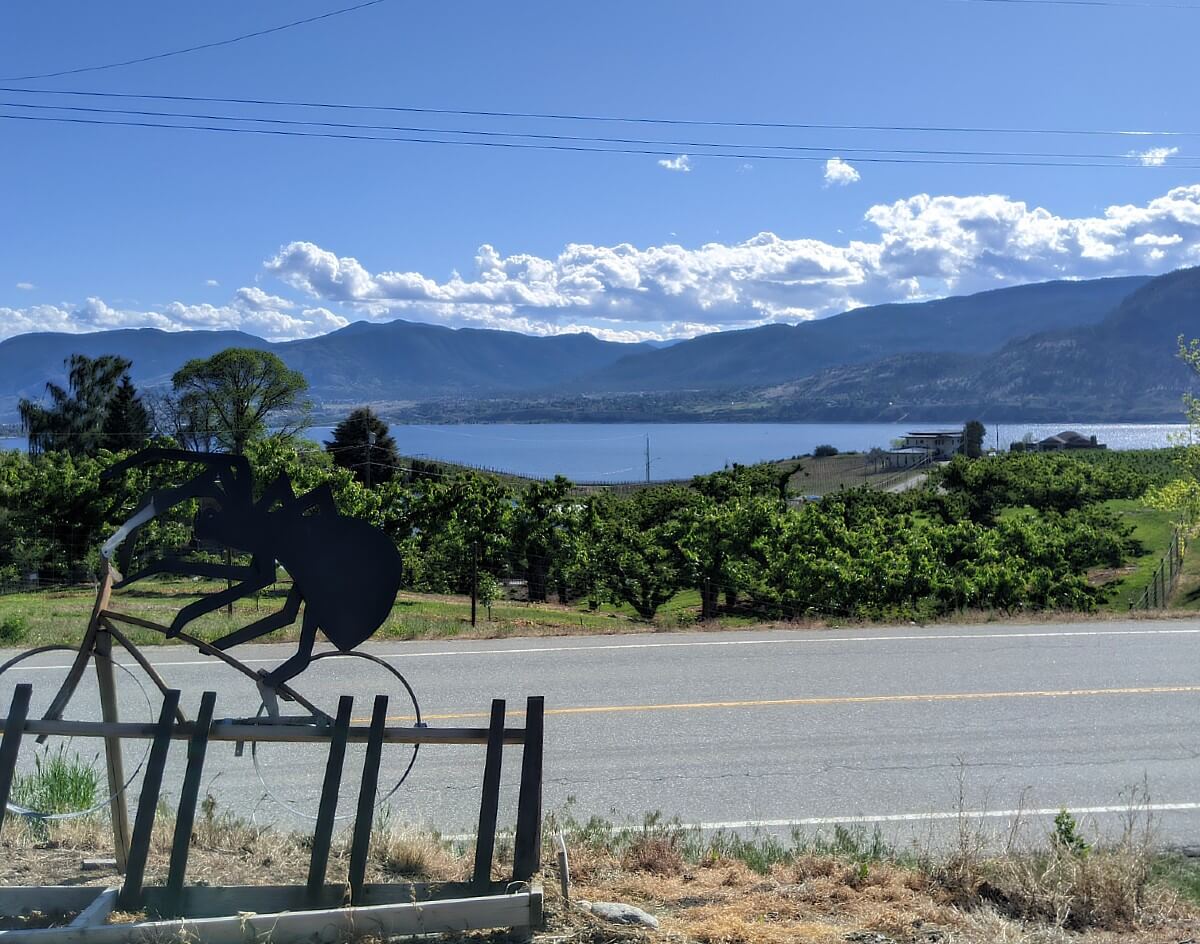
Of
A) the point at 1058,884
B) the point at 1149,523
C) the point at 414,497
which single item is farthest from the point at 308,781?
the point at 1149,523

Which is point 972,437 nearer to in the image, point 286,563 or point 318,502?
point 318,502

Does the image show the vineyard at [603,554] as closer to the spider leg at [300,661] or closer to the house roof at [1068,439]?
the spider leg at [300,661]

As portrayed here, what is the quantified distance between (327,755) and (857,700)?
18.1ft

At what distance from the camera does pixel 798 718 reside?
1061cm

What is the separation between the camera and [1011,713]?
35.4 ft

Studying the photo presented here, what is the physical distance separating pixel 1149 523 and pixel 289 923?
63954 mm

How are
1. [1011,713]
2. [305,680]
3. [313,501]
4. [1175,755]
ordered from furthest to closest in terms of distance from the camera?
[305,680] < [1011,713] < [1175,755] < [313,501]

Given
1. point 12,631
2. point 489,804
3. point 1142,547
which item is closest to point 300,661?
point 489,804

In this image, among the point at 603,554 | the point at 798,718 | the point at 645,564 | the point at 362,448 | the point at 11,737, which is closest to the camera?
the point at 11,737

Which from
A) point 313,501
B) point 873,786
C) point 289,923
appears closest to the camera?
point 289,923

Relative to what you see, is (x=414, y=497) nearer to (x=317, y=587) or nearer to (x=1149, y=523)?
(x=317, y=587)

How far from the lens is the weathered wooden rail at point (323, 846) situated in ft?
15.4

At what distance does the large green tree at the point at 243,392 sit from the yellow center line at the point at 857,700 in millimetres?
53923

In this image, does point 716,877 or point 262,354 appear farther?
point 262,354
